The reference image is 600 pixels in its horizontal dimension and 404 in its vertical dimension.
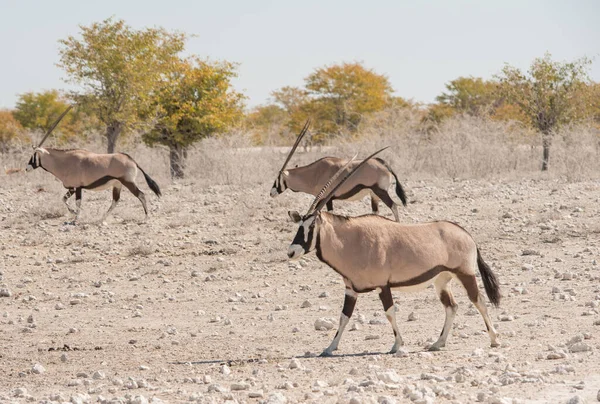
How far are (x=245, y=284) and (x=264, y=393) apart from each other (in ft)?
16.7

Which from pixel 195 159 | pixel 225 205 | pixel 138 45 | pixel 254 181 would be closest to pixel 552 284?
pixel 225 205

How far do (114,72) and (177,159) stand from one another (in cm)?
329

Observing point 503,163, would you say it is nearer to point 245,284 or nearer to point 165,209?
point 165,209

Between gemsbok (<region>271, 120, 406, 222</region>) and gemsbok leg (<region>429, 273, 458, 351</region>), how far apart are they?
21.7 ft

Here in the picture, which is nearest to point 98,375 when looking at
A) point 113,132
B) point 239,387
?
point 239,387

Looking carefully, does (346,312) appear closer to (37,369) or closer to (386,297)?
(386,297)

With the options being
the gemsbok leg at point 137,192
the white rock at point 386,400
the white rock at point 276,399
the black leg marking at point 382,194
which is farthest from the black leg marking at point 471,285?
the gemsbok leg at point 137,192

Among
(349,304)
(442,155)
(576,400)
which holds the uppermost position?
(442,155)

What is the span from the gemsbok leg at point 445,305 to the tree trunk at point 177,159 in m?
18.5

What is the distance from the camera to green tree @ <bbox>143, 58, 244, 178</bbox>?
26.4 m

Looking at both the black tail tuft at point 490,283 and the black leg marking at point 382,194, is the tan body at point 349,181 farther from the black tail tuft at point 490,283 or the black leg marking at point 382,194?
the black tail tuft at point 490,283

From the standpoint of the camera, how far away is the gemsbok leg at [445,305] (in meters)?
6.95

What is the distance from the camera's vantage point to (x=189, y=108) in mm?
26328

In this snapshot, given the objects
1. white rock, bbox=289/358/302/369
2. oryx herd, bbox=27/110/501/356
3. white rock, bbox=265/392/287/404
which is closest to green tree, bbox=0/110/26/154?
oryx herd, bbox=27/110/501/356
